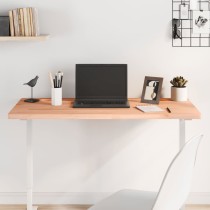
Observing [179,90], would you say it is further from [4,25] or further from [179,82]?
[4,25]

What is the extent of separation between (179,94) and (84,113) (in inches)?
27.9

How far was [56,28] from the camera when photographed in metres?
3.48

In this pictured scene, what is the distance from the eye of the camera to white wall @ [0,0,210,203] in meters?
3.47

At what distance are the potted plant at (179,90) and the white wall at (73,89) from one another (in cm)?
14

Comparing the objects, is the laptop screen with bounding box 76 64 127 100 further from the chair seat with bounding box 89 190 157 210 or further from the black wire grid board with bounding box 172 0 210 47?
the chair seat with bounding box 89 190 157 210

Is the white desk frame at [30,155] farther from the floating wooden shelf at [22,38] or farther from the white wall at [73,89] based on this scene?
the floating wooden shelf at [22,38]

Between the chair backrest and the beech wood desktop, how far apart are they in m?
0.68

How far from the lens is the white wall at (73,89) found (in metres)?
3.47

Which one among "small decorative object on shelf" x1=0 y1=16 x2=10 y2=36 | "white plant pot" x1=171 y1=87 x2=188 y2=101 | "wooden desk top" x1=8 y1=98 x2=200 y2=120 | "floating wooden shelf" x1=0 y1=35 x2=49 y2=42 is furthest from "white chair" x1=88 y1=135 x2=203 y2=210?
"small decorative object on shelf" x1=0 y1=16 x2=10 y2=36

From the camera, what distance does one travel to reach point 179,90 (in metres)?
3.37

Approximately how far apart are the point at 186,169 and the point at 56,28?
157 centimetres

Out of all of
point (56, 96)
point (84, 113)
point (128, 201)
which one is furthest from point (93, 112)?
point (128, 201)

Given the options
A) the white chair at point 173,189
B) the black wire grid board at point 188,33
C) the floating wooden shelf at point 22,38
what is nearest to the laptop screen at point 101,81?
the floating wooden shelf at point 22,38

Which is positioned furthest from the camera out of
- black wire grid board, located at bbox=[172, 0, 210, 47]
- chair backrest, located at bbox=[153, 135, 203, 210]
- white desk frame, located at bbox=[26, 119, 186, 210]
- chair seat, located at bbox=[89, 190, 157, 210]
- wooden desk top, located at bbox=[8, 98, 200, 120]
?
black wire grid board, located at bbox=[172, 0, 210, 47]
